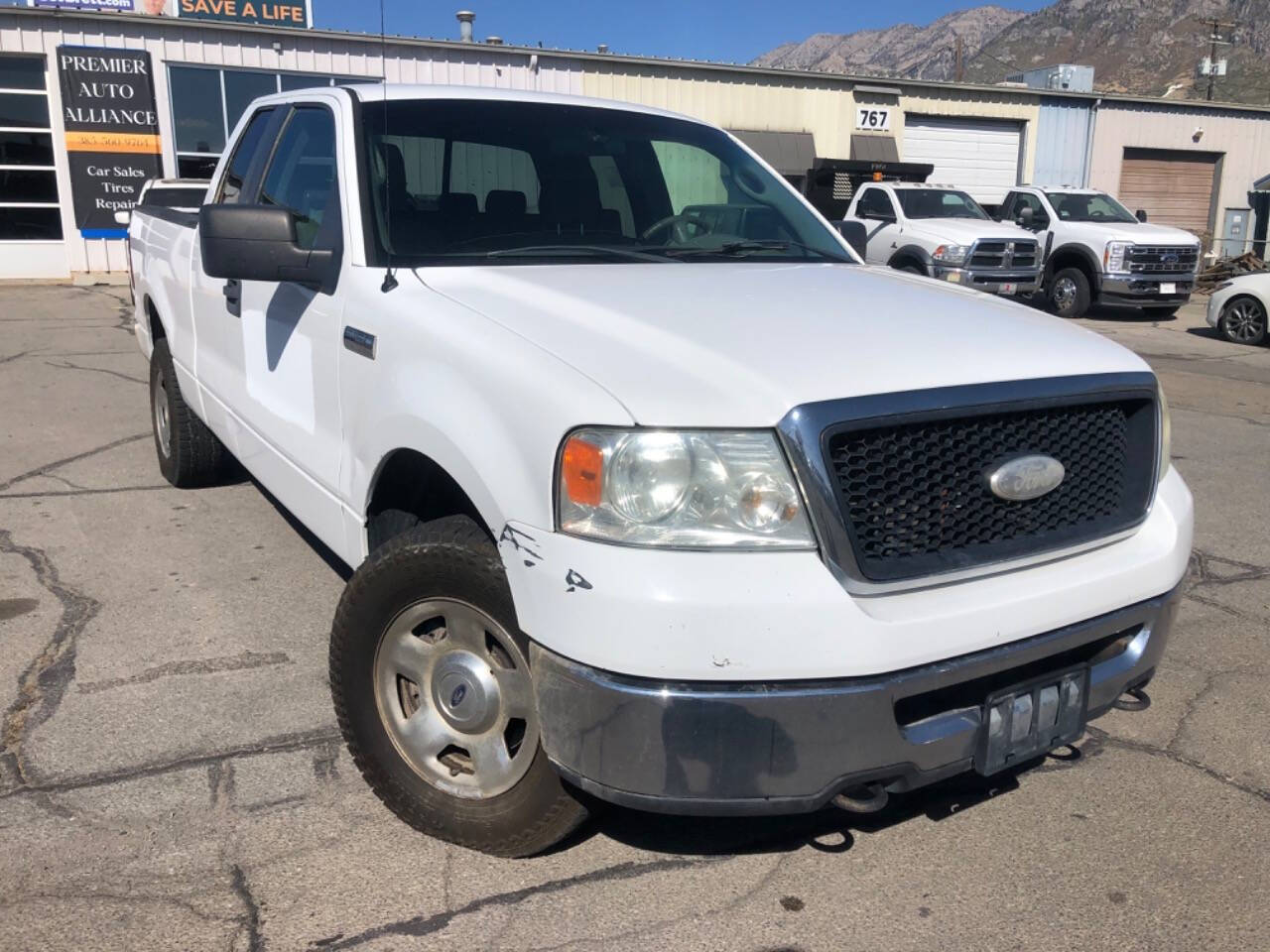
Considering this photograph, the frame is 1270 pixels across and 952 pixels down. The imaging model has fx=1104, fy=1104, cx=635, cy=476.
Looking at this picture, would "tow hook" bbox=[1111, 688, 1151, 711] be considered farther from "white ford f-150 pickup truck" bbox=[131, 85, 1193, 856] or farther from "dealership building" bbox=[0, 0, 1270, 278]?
"dealership building" bbox=[0, 0, 1270, 278]

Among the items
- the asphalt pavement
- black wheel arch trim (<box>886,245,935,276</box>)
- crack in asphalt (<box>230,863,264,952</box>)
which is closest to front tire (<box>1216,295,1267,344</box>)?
black wheel arch trim (<box>886,245,935,276</box>)

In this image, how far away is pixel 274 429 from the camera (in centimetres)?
383

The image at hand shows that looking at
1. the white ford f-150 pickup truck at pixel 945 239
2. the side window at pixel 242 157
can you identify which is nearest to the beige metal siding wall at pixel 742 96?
the white ford f-150 pickup truck at pixel 945 239

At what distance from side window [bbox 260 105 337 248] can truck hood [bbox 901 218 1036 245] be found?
499 inches

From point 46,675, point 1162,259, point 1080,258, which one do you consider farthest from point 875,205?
point 46,675

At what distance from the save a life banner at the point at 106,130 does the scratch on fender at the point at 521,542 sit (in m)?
18.1

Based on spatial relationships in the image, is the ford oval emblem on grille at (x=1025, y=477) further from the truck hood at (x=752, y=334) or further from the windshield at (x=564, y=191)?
the windshield at (x=564, y=191)

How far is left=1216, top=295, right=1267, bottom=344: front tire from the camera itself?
14117 mm

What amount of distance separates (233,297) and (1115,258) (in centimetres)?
1487

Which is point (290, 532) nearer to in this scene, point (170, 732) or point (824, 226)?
point (170, 732)

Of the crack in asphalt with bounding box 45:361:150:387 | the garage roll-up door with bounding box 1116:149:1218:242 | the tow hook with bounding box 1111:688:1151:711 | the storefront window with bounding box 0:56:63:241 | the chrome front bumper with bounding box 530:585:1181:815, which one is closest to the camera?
the chrome front bumper with bounding box 530:585:1181:815

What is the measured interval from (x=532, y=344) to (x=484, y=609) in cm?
62

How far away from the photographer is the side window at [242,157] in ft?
15.0

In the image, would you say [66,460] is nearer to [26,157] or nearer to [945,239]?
[945,239]
